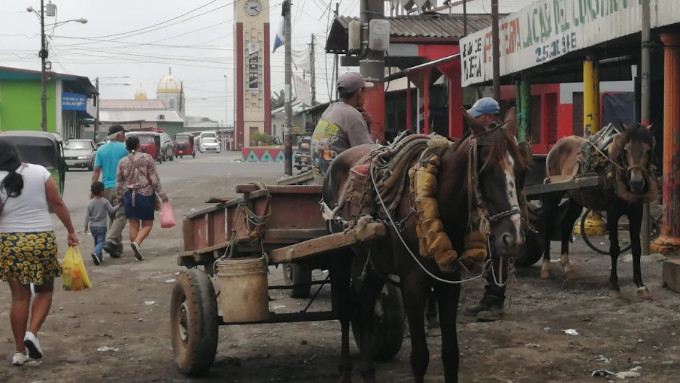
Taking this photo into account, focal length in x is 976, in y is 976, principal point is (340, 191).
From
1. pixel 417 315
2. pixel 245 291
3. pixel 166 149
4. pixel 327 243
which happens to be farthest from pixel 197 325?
pixel 166 149

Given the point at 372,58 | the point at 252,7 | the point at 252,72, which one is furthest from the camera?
the point at 252,72

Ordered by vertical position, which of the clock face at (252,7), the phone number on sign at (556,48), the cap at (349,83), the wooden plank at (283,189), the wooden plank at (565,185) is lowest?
the wooden plank at (565,185)

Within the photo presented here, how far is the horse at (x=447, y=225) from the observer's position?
5289 millimetres

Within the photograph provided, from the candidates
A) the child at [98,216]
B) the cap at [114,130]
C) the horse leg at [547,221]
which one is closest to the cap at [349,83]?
the horse leg at [547,221]

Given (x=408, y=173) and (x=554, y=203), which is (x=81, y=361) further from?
(x=554, y=203)

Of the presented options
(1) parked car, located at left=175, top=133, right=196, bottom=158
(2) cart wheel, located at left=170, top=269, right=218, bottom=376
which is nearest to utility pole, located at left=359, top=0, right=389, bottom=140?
(2) cart wheel, located at left=170, top=269, right=218, bottom=376

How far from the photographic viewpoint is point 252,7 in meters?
108

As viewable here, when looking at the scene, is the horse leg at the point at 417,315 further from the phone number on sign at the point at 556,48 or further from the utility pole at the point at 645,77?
the phone number on sign at the point at 556,48

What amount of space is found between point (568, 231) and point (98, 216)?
6.58m

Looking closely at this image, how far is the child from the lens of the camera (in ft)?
45.6

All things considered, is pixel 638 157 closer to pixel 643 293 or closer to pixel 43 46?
pixel 643 293

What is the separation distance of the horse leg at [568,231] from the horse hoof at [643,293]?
136 centimetres

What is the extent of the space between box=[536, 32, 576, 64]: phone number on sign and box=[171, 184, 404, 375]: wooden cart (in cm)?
816

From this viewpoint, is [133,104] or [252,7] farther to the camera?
[133,104]
